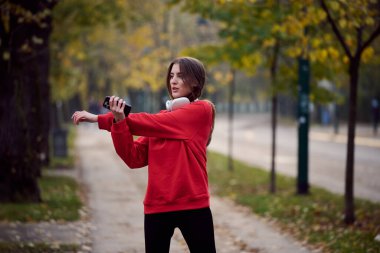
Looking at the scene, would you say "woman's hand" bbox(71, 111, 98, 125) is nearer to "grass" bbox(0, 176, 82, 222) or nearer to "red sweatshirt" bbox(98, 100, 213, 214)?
"red sweatshirt" bbox(98, 100, 213, 214)

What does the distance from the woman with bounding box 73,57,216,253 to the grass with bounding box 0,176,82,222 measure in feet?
18.9

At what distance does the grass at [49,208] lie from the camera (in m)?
9.41

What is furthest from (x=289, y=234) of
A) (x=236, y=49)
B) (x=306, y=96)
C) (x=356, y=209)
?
(x=236, y=49)

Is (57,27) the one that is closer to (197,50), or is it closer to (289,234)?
(197,50)

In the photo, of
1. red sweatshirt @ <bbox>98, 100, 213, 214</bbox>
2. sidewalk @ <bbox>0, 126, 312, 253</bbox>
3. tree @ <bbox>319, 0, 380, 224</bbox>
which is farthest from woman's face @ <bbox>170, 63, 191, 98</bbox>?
tree @ <bbox>319, 0, 380, 224</bbox>

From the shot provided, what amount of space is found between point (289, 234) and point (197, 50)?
Result: 598 cm

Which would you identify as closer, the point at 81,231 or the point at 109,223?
the point at 81,231

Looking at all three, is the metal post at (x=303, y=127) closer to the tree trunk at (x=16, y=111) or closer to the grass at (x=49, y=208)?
the grass at (x=49, y=208)

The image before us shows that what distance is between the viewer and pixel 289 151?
24.8 m

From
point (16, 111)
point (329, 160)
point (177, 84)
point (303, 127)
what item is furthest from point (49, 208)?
point (329, 160)

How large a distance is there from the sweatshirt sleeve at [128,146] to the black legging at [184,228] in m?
0.36

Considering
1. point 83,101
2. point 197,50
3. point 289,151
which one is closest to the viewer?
point 197,50

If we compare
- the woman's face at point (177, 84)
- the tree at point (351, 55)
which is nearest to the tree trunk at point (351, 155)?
the tree at point (351, 55)

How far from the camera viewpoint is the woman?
152 inches
